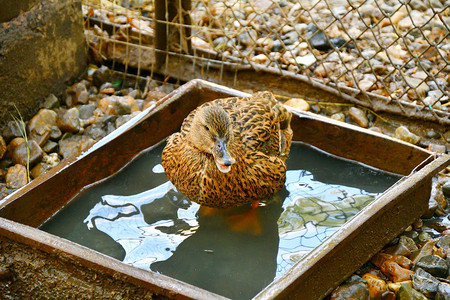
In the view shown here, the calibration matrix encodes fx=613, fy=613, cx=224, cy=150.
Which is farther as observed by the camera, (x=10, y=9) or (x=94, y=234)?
(x=10, y=9)

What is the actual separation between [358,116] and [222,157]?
226 centimetres

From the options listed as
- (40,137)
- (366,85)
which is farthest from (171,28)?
(366,85)

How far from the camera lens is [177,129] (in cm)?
519

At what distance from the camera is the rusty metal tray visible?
10.2ft

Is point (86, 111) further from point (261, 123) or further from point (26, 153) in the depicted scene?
point (261, 123)

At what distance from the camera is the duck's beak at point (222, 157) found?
145 inches

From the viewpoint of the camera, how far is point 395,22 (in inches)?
270

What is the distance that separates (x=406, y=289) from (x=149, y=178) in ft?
6.87

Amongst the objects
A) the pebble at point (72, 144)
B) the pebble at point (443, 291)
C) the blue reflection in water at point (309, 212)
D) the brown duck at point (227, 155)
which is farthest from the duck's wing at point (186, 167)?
the pebble at point (443, 291)

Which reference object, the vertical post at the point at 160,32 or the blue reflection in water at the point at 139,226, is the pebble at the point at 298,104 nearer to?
the vertical post at the point at 160,32

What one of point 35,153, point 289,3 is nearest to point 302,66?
point 289,3

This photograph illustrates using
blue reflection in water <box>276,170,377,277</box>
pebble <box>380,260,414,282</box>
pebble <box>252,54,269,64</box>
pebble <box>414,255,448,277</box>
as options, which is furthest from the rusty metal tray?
pebble <box>252,54,269,64</box>

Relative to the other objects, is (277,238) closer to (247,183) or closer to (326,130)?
(247,183)

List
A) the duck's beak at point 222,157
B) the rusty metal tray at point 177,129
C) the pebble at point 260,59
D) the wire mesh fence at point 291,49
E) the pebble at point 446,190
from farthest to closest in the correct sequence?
A: the pebble at point 260,59
the wire mesh fence at point 291,49
the pebble at point 446,190
the duck's beak at point 222,157
the rusty metal tray at point 177,129
